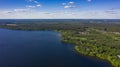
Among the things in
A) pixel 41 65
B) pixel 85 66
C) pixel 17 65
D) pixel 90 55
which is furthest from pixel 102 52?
pixel 17 65

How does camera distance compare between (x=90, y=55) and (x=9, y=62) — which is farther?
(x=90, y=55)

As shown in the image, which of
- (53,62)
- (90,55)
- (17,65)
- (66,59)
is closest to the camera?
(17,65)

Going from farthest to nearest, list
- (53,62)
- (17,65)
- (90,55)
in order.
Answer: (90,55) < (53,62) < (17,65)

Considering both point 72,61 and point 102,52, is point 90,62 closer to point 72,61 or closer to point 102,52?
point 72,61

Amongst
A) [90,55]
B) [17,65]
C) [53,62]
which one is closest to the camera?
[17,65]

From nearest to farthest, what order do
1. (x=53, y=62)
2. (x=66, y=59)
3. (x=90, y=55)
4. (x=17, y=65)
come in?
(x=17, y=65) → (x=53, y=62) → (x=66, y=59) → (x=90, y=55)

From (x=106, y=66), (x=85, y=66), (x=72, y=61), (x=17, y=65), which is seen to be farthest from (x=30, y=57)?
(x=106, y=66)

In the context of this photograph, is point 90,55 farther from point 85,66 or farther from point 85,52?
point 85,66

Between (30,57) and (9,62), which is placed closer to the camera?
(9,62)
